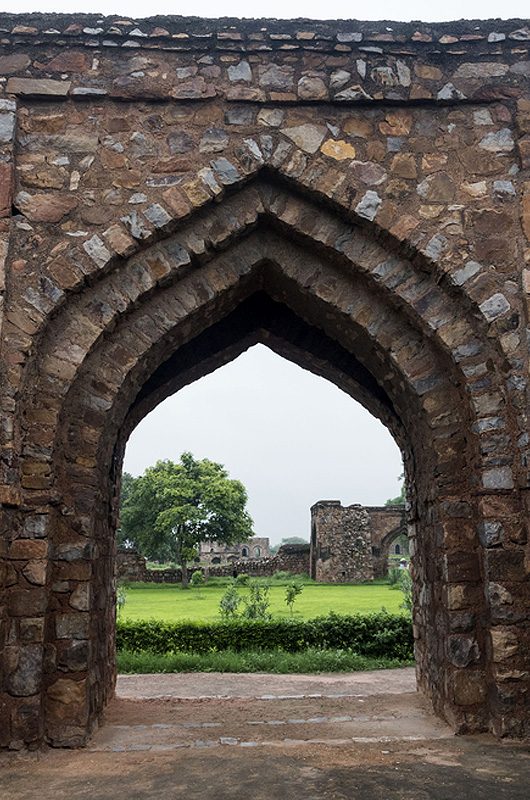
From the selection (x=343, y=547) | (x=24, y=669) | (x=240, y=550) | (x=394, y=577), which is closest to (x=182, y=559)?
(x=343, y=547)

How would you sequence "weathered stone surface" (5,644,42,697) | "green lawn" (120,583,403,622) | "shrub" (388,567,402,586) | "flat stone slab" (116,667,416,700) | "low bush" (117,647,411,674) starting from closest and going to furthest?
1. "weathered stone surface" (5,644,42,697)
2. "flat stone slab" (116,667,416,700)
3. "low bush" (117,647,411,674)
4. "green lawn" (120,583,403,622)
5. "shrub" (388,567,402,586)

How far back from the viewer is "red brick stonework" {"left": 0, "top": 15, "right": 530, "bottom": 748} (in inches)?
185

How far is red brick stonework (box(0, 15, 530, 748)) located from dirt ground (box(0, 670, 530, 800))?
331 millimetres

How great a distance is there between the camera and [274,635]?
36.9 ft

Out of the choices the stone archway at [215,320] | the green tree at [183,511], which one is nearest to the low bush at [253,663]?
the stone archway at [215,320]

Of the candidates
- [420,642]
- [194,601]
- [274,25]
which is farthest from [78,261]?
[194,601]

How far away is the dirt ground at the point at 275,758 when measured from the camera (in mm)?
3676

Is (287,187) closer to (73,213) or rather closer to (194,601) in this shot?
(73,213)

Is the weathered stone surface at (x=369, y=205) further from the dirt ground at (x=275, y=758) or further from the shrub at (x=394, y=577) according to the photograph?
the shrub at (x=394, y=577)

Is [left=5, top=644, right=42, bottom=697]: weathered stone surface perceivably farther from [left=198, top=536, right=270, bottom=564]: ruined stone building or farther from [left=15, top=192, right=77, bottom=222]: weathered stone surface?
[left=198, top=536, right=270, bottom=564]: ruined stone building

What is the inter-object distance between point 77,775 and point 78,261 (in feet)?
10.2

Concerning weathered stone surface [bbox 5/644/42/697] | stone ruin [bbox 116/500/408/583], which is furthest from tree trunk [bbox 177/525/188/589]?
weathered stone surface [bbox 5/644/42/697]

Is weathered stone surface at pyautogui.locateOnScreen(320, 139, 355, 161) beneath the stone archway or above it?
above

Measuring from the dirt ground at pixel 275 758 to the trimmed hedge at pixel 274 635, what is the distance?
4711 mm
